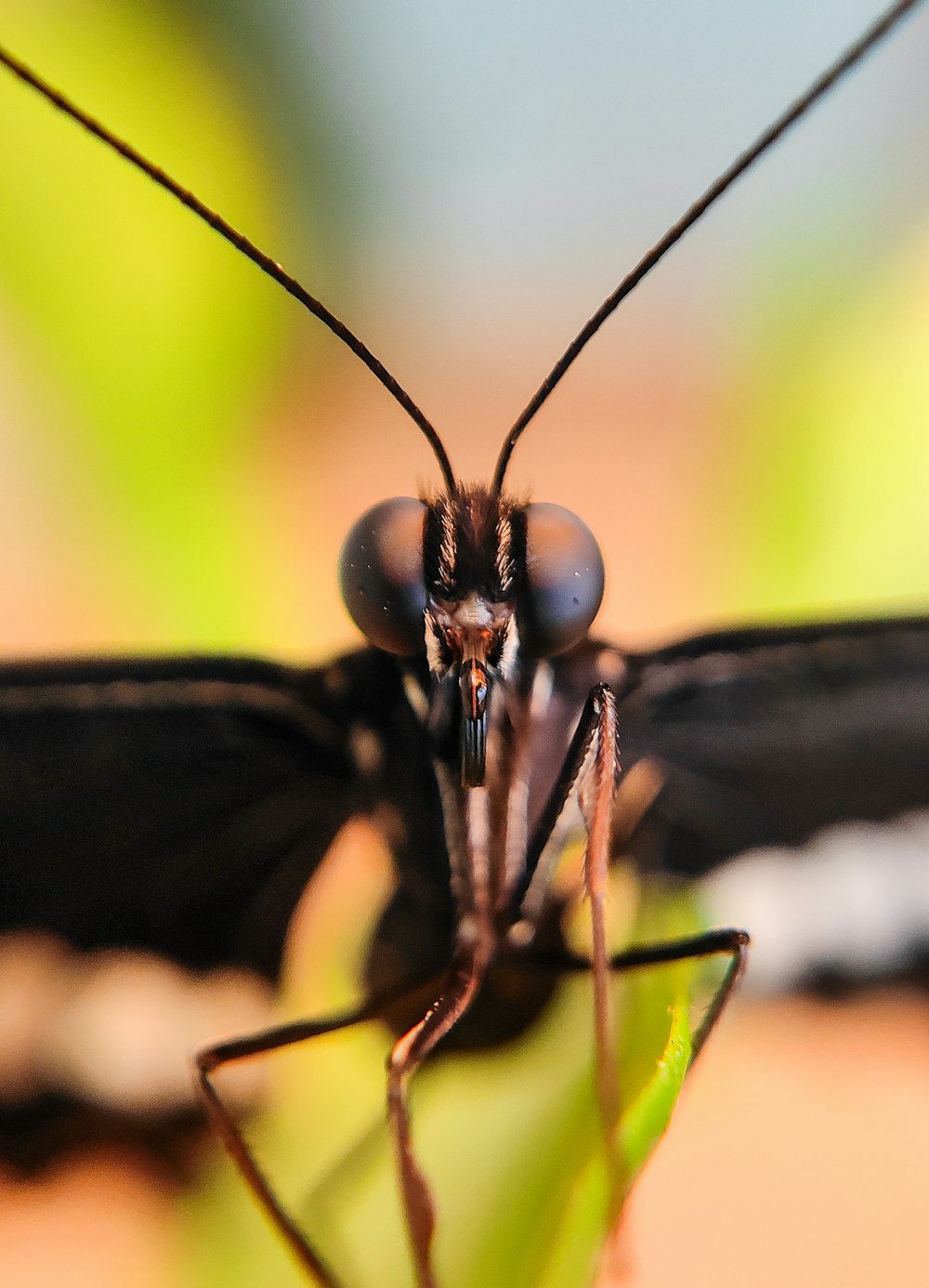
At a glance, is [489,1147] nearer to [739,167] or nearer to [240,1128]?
[240,1128]

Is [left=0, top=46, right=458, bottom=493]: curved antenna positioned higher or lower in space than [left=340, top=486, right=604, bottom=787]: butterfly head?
higher

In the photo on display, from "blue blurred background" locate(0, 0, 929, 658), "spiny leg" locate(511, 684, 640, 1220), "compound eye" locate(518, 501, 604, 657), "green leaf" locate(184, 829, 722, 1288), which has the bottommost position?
"green leaf" locate(184, 829, 722, 1288)

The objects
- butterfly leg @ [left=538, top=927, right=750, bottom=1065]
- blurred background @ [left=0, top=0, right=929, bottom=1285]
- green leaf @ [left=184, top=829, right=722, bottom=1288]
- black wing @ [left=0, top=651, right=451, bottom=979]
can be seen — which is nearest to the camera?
green leaf @ [left=184, top=829, right=722, bottom=1288]

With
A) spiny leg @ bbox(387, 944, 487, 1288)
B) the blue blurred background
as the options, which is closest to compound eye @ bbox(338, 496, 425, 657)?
spiny leg @ bbox(387, 944, 487, 1288)

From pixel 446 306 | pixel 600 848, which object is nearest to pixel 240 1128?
pixel 600 848

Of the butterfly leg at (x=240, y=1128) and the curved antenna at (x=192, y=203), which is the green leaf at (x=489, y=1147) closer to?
the butterfly leg at (x=240, y=1128)

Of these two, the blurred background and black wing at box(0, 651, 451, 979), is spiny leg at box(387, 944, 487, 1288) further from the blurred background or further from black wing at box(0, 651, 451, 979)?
the blurred background

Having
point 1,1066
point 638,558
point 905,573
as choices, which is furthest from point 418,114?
point 1,1066
